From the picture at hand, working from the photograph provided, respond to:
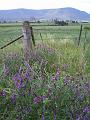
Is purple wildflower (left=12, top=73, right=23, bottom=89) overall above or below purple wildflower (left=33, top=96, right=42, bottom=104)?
→ above

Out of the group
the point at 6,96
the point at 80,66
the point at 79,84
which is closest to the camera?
the point at 6,96

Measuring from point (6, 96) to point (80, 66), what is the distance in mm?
3891

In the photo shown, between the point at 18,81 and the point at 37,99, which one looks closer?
the point at 37,99

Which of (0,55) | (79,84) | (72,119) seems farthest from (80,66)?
(72,119)

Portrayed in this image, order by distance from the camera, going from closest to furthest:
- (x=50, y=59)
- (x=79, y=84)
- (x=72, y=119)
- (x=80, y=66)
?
(x=72, y=119) < (x=79, y=84) < (x=80, y=66) < (x=50, y=59)

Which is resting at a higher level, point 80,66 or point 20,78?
point 20,78

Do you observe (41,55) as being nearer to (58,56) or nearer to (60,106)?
(58,56)

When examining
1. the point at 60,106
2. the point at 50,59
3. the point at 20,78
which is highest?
the point at 20,78

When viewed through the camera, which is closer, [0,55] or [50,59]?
[0,55]

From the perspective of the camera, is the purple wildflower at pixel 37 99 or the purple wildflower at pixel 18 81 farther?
the purple wildflower at pixel 18 81

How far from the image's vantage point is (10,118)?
3.70 metres

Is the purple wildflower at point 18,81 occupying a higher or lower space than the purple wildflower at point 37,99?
higher

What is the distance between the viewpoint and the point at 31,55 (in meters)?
8.17

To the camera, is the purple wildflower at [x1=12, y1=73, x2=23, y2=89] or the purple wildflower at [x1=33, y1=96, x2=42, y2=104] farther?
the purple wildflower at [x1=12, y1=73, x2=23, y2=89]
